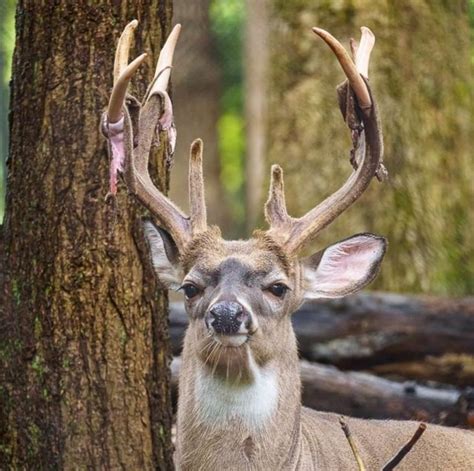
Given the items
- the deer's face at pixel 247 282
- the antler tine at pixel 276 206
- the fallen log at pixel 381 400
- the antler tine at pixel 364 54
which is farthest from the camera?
the fallen log at pixel 381 400

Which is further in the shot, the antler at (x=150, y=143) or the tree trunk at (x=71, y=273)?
the tree trunk at (x=71, y=273)

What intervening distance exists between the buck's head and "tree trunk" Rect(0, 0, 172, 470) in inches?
15.4

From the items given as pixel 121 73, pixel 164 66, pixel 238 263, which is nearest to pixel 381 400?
pixel 238 263

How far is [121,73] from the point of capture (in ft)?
19.0

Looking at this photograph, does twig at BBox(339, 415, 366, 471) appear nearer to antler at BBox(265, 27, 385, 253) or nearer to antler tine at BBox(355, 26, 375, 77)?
antler at BBox(265, 27, 385, 253)

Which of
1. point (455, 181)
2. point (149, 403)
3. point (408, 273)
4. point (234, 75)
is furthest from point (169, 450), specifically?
point (234, 75)

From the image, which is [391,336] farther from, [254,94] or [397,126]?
[254,94]

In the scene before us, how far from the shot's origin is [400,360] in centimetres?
931

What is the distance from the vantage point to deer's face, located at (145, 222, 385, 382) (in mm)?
5703

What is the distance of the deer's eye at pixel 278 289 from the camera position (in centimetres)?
600

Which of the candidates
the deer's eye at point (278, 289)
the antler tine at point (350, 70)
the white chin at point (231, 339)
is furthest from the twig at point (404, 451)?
the antler tine at point (350, 70)

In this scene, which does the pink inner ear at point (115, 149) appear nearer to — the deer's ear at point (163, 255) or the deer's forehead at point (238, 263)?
the deer's ear at point (163, 255)

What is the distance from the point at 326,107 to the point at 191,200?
6.56 m

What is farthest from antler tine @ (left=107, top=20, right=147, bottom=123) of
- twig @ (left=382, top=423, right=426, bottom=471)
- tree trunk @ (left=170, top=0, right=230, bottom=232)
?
tree trunk @ (left=170, top=0, right=230, bottom=232)
